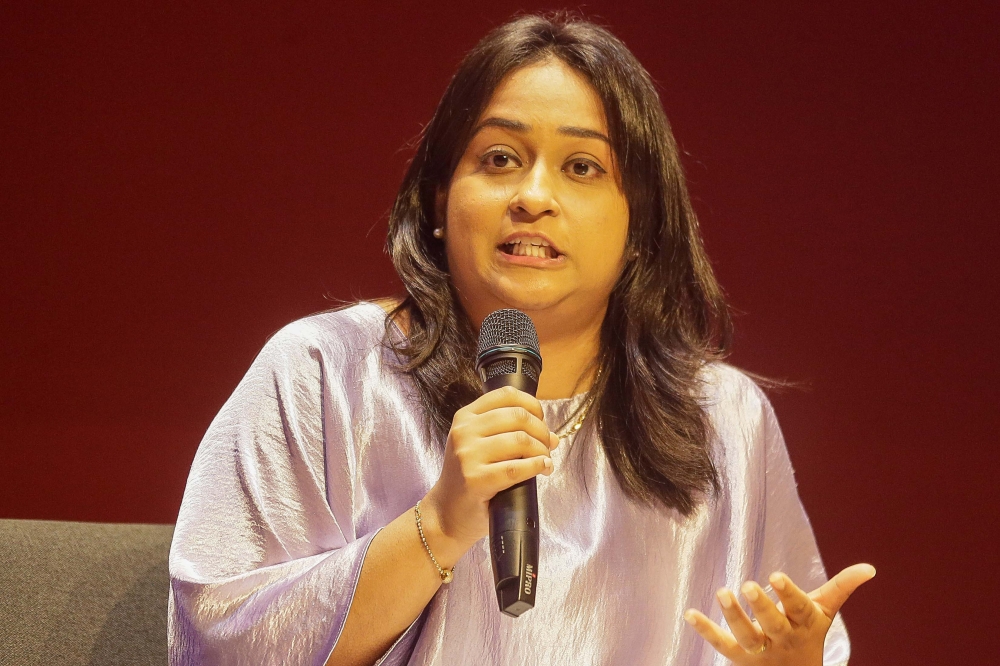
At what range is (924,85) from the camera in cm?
199

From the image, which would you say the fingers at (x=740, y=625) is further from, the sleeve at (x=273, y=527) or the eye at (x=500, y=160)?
the eye at (x=500, y=160)

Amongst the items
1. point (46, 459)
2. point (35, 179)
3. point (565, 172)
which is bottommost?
point (46, 459)

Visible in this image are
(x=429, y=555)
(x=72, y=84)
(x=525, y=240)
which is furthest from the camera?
(x=72, y=84)

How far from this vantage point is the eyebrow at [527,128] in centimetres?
141

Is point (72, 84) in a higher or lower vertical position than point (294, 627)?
higher

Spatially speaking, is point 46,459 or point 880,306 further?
→ point 880,306

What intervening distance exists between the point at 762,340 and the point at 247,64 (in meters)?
1.13

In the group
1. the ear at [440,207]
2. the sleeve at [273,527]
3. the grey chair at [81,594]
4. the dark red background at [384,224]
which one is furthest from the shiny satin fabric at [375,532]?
the dark red background at [384,224]

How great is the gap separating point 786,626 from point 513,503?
0.44 meters

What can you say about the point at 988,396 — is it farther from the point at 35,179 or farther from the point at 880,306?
the point at 35,179

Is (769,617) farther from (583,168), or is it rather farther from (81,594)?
(81,594)

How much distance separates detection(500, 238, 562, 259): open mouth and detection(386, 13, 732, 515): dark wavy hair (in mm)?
149

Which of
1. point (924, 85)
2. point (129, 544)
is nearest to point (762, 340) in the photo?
point (924, 85)

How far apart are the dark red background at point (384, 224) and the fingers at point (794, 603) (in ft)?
2.92
